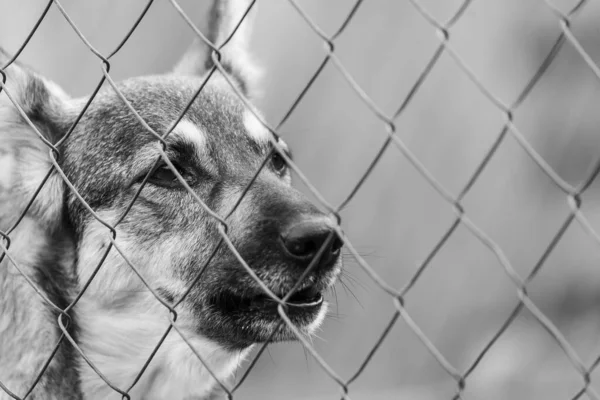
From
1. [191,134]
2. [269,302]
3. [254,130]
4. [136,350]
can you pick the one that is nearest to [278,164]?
[254,130]

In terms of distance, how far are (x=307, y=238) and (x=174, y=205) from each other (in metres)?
0.78

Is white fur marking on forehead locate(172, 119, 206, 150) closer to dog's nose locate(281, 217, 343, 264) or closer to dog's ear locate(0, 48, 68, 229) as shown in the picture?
dog's ear locate(0, 48, 68, 229)

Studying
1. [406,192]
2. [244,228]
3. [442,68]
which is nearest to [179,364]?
[244,228]

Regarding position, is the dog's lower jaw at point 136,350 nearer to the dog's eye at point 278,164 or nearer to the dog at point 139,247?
the dog at point 139,247

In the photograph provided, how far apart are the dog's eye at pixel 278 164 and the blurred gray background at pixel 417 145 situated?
2.95 meters

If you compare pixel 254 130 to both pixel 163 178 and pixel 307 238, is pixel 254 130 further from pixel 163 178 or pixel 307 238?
pixel 307 238

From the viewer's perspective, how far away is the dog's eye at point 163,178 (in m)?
2.97

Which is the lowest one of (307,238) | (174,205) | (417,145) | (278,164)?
(417,145)

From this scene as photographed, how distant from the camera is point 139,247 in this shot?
292 centimetres

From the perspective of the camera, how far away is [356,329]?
6.74 meters

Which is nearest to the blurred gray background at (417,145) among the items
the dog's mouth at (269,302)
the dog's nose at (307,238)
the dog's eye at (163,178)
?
the dog's eye at (163,178)

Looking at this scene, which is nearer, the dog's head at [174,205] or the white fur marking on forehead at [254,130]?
the dog's head at [174,205]

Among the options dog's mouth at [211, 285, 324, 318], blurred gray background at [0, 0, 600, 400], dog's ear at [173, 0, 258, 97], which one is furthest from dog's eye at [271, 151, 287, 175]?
blurred gray background at [0, 0, 600, 400]

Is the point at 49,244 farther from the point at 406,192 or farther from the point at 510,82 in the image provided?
the point at 510,82
